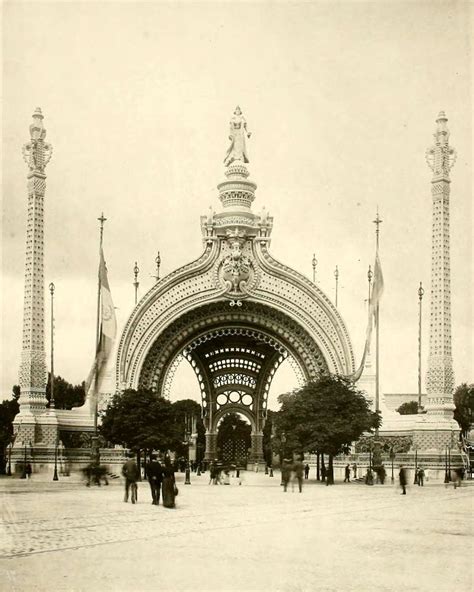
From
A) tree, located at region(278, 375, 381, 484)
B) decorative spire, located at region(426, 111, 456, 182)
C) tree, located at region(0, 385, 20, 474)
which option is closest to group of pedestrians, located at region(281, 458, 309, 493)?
tree, located at region(278, 375, 381, 484)

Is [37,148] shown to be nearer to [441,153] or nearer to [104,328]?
[104,328]

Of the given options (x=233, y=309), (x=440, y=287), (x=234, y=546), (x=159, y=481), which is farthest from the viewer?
(x=233, y=309)

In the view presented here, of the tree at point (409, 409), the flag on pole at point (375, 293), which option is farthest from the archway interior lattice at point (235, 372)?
the tree at point (409, 409)

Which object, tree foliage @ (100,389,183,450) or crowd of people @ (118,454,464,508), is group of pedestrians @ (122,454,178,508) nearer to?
crowd of people @ (118,454,464,508)

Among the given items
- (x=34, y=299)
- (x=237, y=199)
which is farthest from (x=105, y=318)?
(x=237, y=199)

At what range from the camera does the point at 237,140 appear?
62281 mm

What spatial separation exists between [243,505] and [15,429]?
27695 millimetres

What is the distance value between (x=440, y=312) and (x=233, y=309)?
13222 mm

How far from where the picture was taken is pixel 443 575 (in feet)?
→ 48.2

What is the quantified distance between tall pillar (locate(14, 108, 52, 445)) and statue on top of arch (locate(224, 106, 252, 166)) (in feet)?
42.1

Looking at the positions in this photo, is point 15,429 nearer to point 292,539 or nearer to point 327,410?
point 327,410

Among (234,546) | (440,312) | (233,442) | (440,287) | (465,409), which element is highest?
(440,287)

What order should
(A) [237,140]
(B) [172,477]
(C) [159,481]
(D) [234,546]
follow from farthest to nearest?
(A) [237,140]
(C) [159,481]
(B) [172,477]
(D) [234,546]

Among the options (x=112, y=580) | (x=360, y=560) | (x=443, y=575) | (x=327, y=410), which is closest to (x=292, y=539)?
(x=360, y=560)
